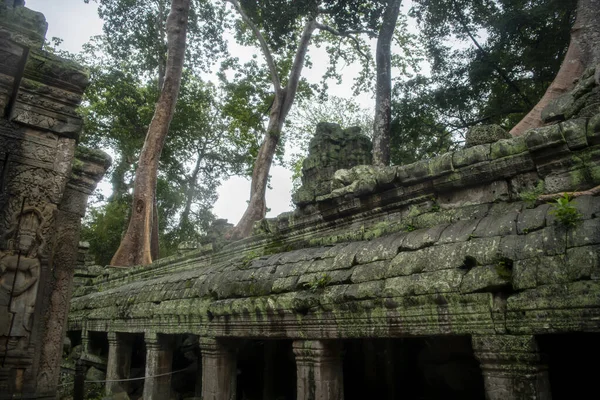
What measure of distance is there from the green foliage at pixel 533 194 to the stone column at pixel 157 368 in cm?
621

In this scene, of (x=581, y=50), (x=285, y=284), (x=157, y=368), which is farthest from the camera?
(x=581, y=50)

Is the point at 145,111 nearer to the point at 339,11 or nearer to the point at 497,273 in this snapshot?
the point at 339,11

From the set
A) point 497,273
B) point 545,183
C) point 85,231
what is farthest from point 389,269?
point 85,231

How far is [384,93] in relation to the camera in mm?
11773

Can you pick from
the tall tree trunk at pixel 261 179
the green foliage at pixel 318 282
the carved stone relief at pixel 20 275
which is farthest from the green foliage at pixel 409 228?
the tall tree trunk at pixel 261 179

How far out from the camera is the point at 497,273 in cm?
330

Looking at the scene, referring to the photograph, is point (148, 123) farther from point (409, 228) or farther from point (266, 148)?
point (409, 228)

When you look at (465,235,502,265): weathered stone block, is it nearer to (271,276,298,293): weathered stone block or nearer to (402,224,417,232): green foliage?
(402,224,417,232): green foliage

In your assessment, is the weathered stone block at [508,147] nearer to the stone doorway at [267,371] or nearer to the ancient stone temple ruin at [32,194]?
the ancient stone temple ruin at [32,194]

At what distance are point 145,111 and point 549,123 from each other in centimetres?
1942

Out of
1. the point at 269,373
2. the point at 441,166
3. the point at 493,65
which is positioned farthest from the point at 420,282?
the point at 493,65

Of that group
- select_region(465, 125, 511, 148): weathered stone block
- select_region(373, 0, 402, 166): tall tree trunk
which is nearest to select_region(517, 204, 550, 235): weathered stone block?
select_region(465, 125, 511, 148): weathered stone block

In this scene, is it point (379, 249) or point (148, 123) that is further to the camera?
point (148, 123)

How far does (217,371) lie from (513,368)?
420 centimetres
